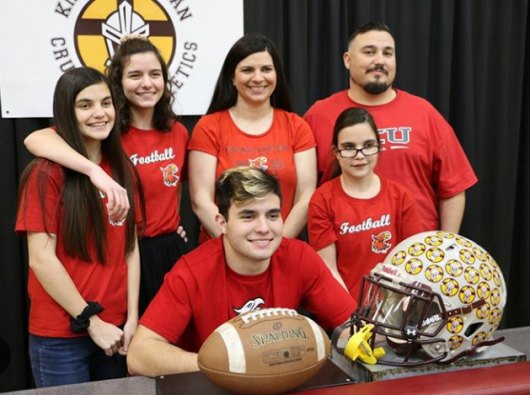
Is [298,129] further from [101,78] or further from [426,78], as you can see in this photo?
[426,78]

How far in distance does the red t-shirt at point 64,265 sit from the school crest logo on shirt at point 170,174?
14.1 inches

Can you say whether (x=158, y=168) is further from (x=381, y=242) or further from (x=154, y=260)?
(x=381, y=242)

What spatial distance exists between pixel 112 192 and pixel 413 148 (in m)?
1.44

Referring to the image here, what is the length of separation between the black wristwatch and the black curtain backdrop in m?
1.26

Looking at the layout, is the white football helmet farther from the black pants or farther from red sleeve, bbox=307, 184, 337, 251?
the black pants

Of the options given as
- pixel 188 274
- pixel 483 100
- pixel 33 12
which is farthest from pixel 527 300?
pixel 33 12

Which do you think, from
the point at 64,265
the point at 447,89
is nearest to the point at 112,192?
the point at 64,265

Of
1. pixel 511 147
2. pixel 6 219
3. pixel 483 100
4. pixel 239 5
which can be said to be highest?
pixel 239 5

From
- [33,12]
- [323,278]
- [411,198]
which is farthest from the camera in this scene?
[33,12]

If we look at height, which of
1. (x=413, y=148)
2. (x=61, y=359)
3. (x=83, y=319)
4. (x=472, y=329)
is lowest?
(x=61, y=359)

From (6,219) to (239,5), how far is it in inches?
68.0

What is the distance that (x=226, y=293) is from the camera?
1.97 meters

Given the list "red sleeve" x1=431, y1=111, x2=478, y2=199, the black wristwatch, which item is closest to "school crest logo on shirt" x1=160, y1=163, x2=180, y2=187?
the black wristwatch

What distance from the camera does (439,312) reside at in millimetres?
1621
